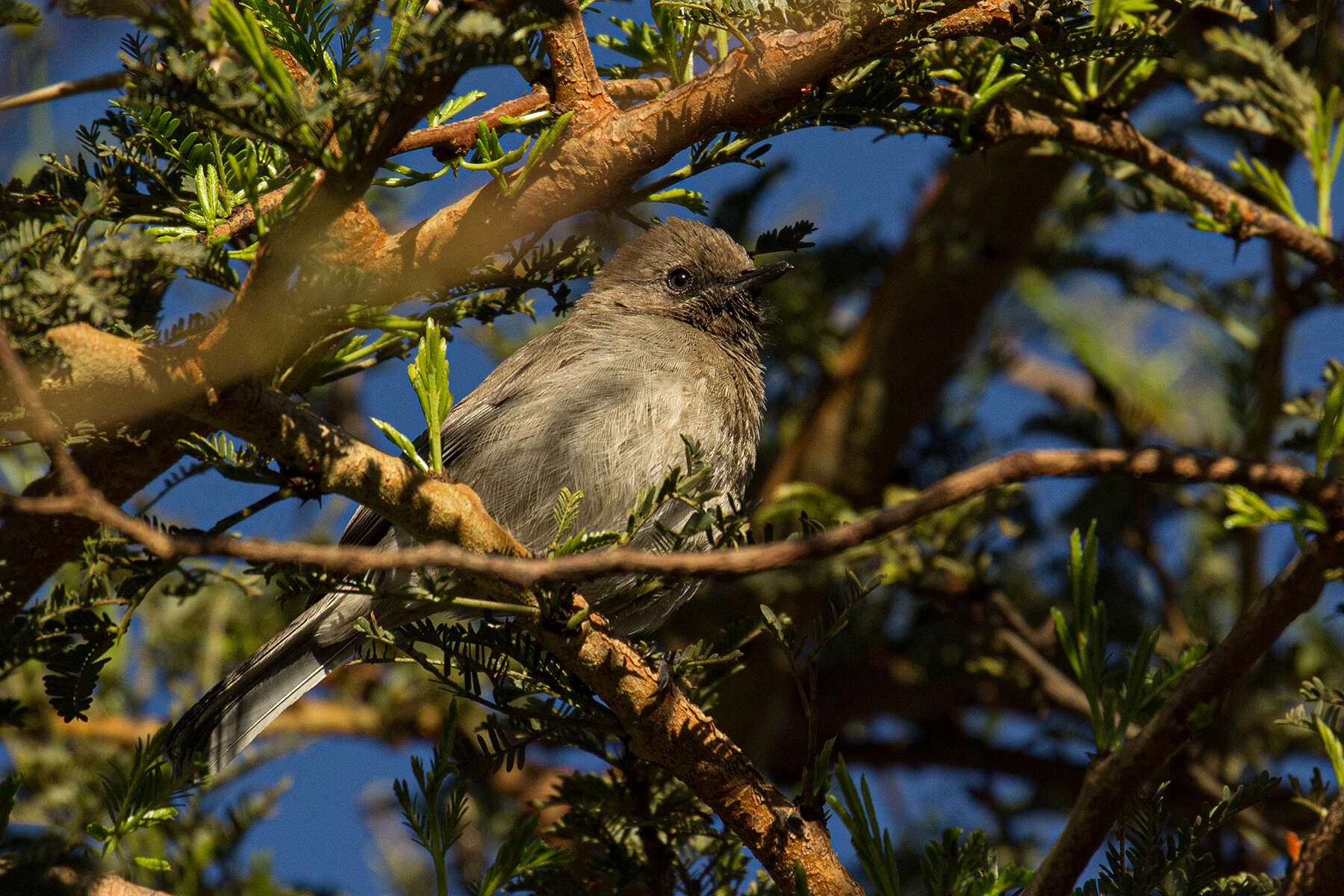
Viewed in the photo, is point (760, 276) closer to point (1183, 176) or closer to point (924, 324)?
point (924, 324)

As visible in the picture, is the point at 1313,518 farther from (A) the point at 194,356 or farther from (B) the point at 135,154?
(B) the point at 135,154

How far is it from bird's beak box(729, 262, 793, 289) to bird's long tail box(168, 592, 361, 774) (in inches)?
83.0

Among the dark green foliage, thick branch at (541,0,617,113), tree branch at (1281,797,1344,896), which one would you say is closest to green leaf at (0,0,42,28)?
thick branch at (541,0,617,113)

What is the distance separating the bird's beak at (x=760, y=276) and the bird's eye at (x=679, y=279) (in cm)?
22

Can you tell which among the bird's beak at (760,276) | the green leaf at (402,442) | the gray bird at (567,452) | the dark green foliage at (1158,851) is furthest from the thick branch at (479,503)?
the bird's beak at (760,276)

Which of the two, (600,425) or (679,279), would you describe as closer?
(600,425)

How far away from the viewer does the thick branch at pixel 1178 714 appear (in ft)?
6.68

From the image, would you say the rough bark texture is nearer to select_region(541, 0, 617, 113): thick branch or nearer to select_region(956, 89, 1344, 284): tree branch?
select_region(956, 89, 1344, 284): tree branch

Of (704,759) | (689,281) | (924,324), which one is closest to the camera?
(704,759)

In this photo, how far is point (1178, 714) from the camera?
6.89 feet

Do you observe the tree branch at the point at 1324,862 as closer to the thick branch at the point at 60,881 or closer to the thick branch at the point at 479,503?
the thick branch at the point at 479,503

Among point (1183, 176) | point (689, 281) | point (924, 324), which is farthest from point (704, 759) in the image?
point (924, 324)

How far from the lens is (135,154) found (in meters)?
2.36

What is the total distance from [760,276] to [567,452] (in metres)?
1.36
